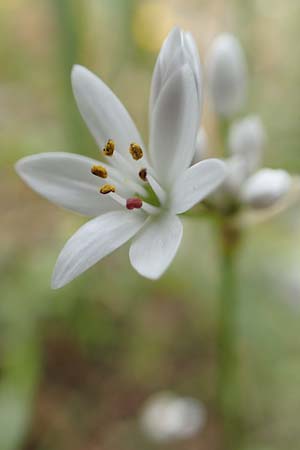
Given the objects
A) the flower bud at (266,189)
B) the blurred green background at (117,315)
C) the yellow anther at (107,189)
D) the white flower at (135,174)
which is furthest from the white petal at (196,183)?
the blurred green background at (117,315)

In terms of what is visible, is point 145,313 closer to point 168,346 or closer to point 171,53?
point 168,346

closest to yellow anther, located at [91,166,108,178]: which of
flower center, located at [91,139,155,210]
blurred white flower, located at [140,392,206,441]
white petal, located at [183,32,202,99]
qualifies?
flower center, located at [91,139,155,210]

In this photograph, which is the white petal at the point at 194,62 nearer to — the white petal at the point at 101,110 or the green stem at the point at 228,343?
the white petal at the point at 101,110

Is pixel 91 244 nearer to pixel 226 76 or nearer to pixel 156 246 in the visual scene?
pixel 156 246

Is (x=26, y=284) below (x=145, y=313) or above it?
above

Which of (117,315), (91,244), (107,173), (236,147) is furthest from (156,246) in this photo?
(117,315)

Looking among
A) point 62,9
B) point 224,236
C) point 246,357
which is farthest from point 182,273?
point 62,9
